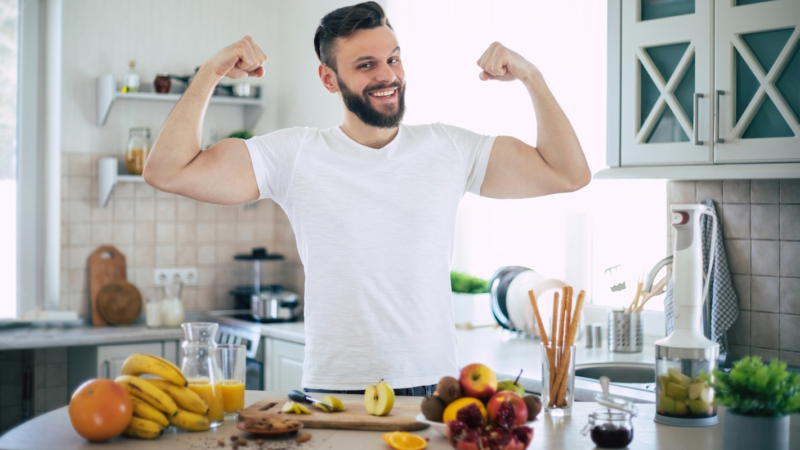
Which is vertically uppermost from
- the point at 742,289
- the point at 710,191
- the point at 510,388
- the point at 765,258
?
the point at 710,191

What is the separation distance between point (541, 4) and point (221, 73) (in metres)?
1.68

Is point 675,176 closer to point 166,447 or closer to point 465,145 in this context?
point 465,145

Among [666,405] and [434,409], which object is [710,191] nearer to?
[666,405]

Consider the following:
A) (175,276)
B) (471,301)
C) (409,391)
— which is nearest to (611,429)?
(409,391)

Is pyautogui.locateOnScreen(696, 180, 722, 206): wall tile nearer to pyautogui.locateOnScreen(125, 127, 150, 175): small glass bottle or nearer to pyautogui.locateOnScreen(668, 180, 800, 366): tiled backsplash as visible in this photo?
pyautogui.locateOnScreen(668, 180, 800, 366): tiled backsplash

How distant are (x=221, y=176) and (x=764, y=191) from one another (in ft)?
5.46

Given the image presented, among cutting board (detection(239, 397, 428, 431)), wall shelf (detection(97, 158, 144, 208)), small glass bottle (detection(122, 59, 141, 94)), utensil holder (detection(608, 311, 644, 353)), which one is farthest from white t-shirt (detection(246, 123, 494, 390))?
small glass bottle (detection(122, 59, 141, 94))

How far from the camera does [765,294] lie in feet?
7.70

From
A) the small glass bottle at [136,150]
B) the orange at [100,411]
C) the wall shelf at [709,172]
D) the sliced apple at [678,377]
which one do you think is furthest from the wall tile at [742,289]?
the small glass bottle at [136,150]

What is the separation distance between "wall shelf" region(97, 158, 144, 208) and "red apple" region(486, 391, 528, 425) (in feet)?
8.86

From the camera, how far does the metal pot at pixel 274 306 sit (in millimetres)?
3561

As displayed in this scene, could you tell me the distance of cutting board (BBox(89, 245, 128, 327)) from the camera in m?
3.68

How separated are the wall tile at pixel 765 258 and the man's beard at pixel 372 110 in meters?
1.27

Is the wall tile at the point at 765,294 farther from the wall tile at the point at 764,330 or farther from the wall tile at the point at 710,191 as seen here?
the wall tile at the point at 710,191
